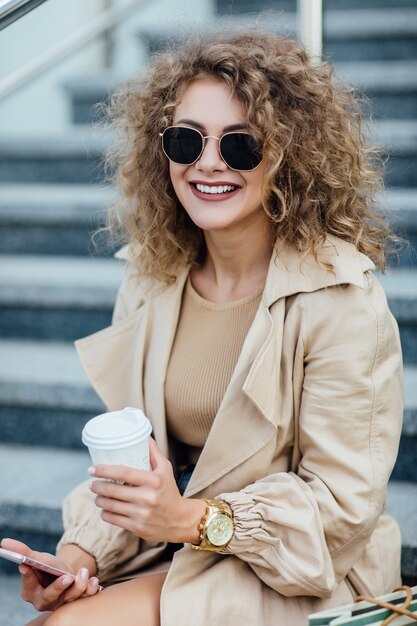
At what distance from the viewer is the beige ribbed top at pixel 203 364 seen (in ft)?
5.85

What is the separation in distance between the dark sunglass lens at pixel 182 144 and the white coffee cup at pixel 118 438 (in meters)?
0.58

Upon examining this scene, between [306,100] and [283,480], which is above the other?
[306,100]

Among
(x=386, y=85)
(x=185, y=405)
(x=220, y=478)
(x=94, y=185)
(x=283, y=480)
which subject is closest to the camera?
(x=283, y=480)

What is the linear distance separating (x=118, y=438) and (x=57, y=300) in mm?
1609

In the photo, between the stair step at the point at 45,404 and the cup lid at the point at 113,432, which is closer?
the cup lid at the point at 113,432

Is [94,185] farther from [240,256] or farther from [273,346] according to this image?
[273,346]

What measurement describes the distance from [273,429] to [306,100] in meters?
0.67

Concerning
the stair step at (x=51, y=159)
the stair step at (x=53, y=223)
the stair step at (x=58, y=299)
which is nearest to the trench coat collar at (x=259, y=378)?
the stair step at (x=58, y=299)

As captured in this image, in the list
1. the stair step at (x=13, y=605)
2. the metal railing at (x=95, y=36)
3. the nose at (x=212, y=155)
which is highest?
the metal railing at (x=95, y=36)

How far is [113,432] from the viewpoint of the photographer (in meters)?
1.30

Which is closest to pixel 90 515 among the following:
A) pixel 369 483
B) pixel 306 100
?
pixel 369 483

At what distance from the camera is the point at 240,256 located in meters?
1.83

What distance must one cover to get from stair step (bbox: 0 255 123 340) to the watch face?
1.39 m

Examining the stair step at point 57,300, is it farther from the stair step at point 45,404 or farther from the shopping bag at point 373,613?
the shopping bag at point 373,613
